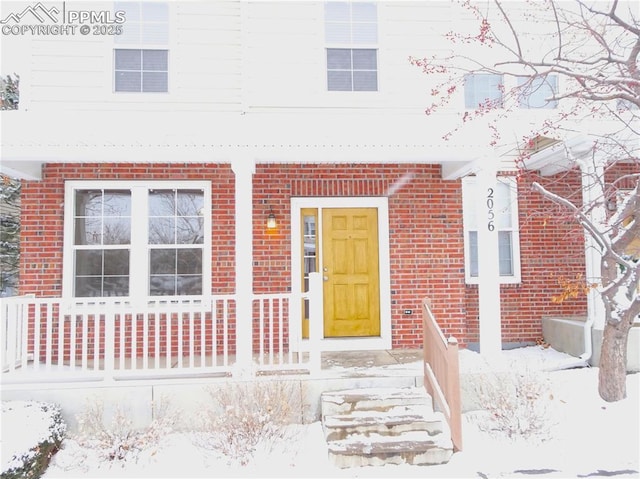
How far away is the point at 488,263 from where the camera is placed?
5781 mm

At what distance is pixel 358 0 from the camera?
753 cm

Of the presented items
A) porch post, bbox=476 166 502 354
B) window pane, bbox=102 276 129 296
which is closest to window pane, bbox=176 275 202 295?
window pane, bbox=102 276 129 296

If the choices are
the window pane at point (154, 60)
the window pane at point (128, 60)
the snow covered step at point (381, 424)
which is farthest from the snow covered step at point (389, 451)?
the window pane at point (128, 60)

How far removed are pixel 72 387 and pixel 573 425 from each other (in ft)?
17.5

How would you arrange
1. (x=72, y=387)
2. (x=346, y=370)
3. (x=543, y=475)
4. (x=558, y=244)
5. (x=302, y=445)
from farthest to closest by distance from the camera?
(x=558, y=244), (x=346, y=370), (x=72, y=387), (x=302, y=445), (x=543, y=475)

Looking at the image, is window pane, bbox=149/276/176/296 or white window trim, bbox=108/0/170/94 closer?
window pane, bbox=149/276/176/296

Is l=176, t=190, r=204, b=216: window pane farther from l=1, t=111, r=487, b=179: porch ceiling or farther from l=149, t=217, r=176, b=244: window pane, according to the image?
l=1, t=111, r=487, b=179: porch ceiling

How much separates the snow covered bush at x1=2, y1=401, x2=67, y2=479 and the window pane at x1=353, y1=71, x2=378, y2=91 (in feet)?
19.2

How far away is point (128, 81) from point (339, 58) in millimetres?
3218

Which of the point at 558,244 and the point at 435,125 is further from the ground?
the point at 435,125

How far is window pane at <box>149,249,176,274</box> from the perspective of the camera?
7.05 m

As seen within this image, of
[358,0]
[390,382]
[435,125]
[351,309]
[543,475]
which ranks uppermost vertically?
[358,0]

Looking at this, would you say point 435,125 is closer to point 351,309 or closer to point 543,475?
point 351,309

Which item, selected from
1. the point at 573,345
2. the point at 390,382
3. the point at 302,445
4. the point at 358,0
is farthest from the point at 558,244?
the point at 302,445
